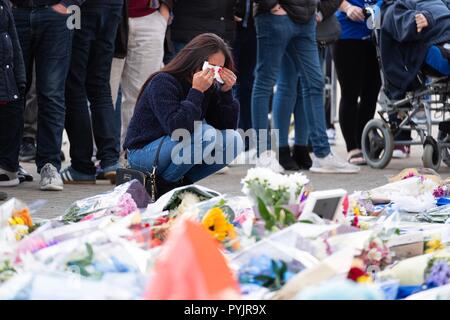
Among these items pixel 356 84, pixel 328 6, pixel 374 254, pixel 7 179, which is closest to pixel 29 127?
pixel 7 179

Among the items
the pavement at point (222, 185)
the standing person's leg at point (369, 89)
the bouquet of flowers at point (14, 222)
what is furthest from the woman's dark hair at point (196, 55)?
the standing person's leg at point (369, 89)

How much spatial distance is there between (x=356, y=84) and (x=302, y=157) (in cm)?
82

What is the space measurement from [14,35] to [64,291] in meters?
3.98

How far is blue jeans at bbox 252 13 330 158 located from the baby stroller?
0.61 metres

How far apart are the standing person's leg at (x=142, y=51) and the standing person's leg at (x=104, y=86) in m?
0.29

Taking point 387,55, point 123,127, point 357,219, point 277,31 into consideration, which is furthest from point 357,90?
point 357,219

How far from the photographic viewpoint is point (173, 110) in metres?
5.43

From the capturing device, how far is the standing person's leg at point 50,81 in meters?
6.54

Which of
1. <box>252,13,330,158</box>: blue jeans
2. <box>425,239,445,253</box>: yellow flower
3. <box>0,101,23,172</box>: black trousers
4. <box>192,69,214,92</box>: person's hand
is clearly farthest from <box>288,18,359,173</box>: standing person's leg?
<box>425,239,445,253</box>: yellow flower

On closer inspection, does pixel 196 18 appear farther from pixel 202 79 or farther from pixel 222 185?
pixel 202 79

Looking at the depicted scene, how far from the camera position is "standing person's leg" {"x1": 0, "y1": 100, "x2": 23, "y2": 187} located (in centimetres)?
661

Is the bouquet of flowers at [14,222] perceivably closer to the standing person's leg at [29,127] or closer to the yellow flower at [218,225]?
the yellow flower at [218,225]

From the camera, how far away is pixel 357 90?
28.4 ft

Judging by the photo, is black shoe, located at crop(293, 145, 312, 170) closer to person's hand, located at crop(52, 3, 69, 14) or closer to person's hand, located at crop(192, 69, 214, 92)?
person's hand, located at crop(52, 3, 69, 14)
